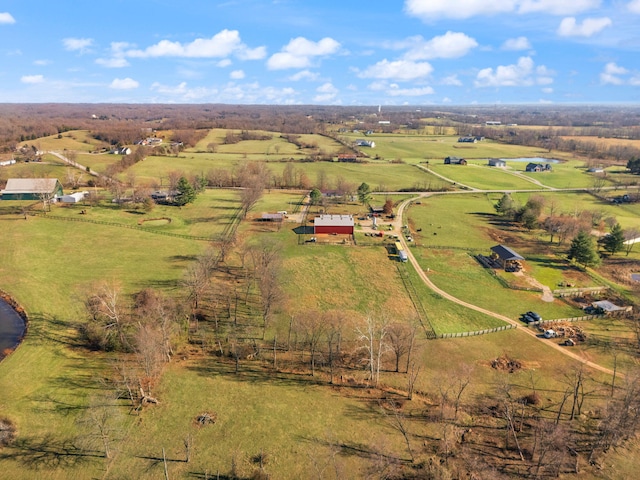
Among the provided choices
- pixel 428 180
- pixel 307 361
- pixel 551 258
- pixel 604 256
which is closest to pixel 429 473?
pixel 307 361

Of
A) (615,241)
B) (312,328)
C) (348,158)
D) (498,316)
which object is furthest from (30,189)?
(615,241)

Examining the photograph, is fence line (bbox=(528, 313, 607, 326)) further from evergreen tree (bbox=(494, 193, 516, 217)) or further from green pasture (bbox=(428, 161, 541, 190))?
green pasture (bbox=(428, 161, 541, 190))

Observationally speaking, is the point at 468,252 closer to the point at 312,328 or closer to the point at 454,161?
the point at 312,328

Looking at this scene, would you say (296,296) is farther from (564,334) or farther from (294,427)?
(564,334)

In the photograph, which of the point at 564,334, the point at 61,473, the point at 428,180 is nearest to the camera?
the point at 61,473

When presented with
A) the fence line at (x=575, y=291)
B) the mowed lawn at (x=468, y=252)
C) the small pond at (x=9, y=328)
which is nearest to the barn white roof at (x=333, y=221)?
the mowed lawn at (x=468, y=252)

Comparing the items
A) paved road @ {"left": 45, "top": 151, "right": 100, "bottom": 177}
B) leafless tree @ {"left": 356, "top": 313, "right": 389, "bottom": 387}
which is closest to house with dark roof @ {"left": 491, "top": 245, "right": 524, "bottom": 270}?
leafless tree @ {"left": 356, "top": 313, "right": 389, "bottom": 387}
